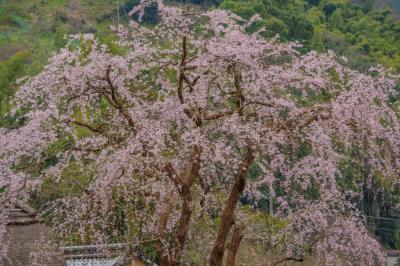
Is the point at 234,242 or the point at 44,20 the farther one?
the point at 44,20

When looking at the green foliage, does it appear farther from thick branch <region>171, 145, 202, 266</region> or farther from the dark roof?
thick branch <region>171, 145, 202, 266</region>

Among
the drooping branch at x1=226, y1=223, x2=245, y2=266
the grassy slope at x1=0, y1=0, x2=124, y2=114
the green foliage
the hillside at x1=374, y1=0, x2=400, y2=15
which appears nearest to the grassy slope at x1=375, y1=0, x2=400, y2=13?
the hillside at x1=374, y1=0, x2=400, y2=15

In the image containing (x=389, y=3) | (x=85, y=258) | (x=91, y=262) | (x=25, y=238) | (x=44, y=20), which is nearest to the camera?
(x=25, y=238)

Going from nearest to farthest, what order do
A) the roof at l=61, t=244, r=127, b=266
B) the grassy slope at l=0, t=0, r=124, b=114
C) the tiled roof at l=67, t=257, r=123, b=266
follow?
the roof at l=61, t=244, r=127, b=266 → the tiled roof at l=67, t=257, r=123, b=266 → the grassy slope at l=0, t=0, r=124, b=114

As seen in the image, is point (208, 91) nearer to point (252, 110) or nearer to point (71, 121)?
point (252, 110)

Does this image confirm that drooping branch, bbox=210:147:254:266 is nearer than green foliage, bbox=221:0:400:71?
Yes

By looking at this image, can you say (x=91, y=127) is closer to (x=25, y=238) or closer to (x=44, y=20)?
(x=25, y=238)

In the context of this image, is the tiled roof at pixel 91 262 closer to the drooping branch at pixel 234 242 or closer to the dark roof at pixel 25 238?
the dark roof at pixel 25 238

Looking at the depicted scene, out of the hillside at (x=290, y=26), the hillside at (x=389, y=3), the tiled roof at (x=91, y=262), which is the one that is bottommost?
the tiled roof at (x=91, y=262)

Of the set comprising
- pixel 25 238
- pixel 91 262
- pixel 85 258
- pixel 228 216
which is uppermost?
pixel 228 216

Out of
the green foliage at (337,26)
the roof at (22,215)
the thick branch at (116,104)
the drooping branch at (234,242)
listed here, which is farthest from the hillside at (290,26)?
the thick branch at (116,104)

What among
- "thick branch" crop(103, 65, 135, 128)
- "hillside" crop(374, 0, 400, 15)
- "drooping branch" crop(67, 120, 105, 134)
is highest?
"thick branch" crop(103, 65, 135, 128)

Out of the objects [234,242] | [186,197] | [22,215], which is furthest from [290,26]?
[186,197]

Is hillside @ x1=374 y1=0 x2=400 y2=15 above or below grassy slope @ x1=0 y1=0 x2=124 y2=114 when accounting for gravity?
above
